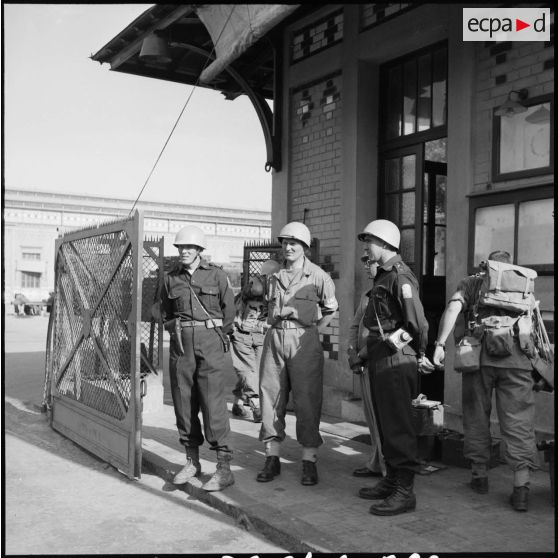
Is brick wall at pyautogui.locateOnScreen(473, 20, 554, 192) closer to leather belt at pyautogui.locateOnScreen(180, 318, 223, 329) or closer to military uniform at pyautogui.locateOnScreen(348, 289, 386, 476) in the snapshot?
military uniform at pyautogui.locateOnScreen(348, 289, 386, 476)

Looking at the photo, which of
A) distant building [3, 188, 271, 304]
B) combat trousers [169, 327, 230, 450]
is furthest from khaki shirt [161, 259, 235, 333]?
distant building [3, 188, 271, 304]

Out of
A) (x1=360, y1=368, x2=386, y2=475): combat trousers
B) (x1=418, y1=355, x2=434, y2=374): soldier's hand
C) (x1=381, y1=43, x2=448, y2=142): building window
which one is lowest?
(x1=360, y1=368, x2=386, y2=475): combat trousers

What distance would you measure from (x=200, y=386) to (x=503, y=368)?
223 centimetres

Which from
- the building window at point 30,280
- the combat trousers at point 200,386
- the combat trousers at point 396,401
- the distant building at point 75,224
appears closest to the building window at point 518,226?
the combat trousers at point 396,401

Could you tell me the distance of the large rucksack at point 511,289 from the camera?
4.48 metres

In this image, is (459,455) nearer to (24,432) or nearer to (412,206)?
(412,206)

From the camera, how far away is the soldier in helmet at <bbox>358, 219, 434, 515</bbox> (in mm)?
4328

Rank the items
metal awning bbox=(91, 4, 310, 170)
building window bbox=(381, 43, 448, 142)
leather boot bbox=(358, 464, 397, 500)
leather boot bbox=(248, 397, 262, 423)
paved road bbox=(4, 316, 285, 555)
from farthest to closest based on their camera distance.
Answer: leather boot bbox=(248, 397, 262, 423)
building window bbox=(381, 43, 448, 142)
metal awning bbox=(91, 4, 310, 170)
leather boot bbox=(358, 464, 397, 500)
paved road bbox=(4, 316, 285, 555)

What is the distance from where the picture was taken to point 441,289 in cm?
725

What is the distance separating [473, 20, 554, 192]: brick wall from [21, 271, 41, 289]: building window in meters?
38.7

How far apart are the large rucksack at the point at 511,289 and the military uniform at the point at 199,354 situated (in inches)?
80.2

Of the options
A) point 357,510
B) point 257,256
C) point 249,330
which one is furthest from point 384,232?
point 257,256

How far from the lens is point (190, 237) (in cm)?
514

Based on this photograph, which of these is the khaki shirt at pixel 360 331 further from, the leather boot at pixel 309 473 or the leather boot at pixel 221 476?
the leather boot at pixel 221 476
